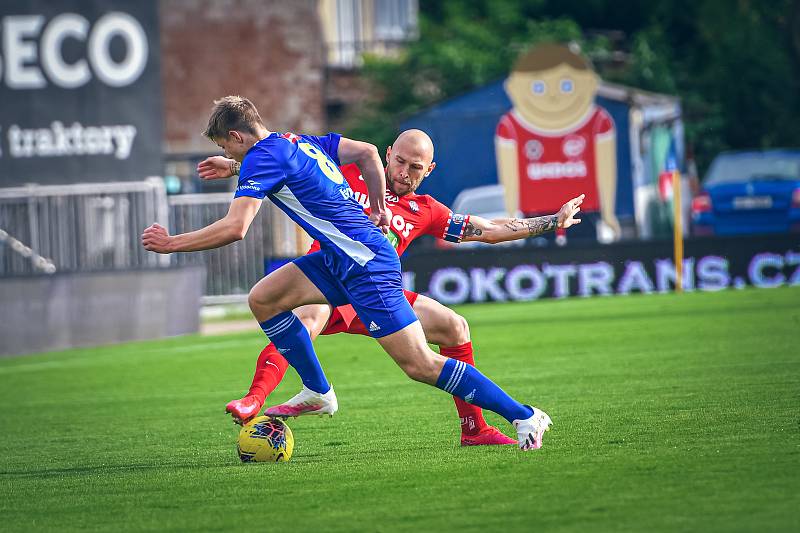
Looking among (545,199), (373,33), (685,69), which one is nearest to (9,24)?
(545,199)

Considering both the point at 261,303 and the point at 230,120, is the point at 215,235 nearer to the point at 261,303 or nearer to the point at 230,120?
the point at 230,120

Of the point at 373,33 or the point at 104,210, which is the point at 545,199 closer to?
the point at 104,210

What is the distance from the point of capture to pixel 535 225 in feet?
27.7

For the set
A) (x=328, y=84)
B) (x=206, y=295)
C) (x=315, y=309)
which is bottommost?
(x=206, y=295)

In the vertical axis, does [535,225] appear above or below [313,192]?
below

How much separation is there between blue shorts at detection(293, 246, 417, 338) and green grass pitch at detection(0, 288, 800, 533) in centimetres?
75

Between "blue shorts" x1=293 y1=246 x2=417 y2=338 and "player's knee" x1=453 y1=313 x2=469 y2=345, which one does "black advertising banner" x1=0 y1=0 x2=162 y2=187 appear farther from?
"blue shorts" x1=293 y1=246 x2=417 y2=338

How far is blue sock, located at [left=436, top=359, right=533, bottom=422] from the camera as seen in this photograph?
7.68 meters

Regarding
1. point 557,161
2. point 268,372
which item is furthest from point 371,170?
point 557,161

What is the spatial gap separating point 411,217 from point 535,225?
72 centimetres

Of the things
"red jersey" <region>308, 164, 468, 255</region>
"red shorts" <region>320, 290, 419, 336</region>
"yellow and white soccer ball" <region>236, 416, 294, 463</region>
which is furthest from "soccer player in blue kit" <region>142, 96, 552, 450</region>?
"yellow and white soccer ball" <region>236, 416, 294, 463</region>

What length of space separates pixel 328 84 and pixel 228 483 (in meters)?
29.7

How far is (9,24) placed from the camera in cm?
2123

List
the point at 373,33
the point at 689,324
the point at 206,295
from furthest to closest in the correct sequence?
the point at 373,33 → the point at 206,295 → the point at 689,324
